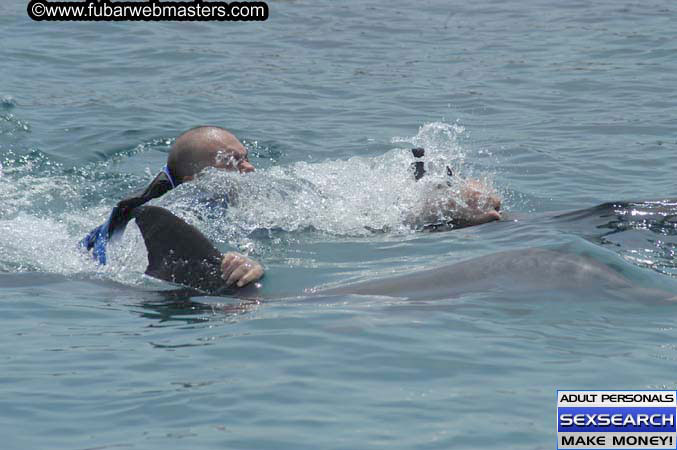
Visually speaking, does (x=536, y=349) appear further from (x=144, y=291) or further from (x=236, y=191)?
(x=236, y=191)

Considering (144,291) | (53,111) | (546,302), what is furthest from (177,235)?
(53,111)

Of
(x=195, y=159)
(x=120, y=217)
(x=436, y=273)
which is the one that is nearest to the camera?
(x=436, y=273)

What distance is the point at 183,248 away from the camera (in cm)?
627

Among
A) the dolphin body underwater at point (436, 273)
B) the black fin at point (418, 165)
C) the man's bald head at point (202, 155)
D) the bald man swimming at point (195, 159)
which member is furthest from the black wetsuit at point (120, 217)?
the black fin at point (418, 165)

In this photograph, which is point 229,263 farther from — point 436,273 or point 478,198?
point 478,198

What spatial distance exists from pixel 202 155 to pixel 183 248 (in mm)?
1594

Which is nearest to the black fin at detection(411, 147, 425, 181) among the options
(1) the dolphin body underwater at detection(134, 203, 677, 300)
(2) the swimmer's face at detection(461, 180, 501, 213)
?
(2) the swimmer's face at detection(461, 180, 501, 213)

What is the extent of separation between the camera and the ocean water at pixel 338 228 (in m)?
4.45

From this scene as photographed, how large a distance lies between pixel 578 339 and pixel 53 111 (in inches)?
322

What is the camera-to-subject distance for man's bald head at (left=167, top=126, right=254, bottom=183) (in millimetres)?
7750

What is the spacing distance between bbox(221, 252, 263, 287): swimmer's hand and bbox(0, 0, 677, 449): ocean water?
18 cm

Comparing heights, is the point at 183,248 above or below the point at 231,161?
below

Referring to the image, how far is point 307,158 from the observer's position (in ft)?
34.0

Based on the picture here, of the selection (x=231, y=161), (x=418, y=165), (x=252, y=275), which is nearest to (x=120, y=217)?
(x=252, y=275)
